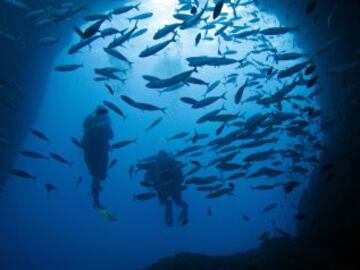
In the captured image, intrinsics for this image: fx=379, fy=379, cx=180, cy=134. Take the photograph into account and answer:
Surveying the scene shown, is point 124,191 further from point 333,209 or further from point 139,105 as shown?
point 139,105

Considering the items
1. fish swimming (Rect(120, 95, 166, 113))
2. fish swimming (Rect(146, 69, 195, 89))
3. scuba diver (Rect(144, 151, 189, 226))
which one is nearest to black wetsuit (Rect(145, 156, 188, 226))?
scuba diver (Rect(144, 151, 189, 226))

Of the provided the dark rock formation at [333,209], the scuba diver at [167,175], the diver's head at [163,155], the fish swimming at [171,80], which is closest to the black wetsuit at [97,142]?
the scuba diver at [167,175]

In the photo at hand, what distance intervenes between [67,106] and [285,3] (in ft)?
227

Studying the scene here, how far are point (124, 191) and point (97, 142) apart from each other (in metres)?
143

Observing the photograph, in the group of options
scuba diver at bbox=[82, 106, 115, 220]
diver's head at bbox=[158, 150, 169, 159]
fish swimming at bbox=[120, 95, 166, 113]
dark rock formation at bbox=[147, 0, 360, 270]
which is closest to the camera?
fish swimming at bbox=[120, 95, 166, 113]

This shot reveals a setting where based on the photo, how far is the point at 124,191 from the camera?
497ft

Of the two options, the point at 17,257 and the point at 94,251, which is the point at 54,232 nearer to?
the point at 17,257

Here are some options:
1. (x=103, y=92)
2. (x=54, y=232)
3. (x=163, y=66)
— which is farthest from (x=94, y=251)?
(x=163, y=66)

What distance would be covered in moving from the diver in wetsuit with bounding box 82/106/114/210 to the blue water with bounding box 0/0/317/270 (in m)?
14.5

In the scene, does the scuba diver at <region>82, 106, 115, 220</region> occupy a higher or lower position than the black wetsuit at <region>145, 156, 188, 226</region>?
higher

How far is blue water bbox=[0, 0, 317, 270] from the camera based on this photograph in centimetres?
4341

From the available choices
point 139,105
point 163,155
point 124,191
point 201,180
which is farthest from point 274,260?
point 124,191

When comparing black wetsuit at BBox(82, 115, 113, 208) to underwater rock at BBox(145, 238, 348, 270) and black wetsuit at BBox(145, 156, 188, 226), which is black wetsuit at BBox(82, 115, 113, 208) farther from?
underwater rock at BBox(145, 238, 348, 270)

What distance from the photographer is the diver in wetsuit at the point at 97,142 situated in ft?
38.4
